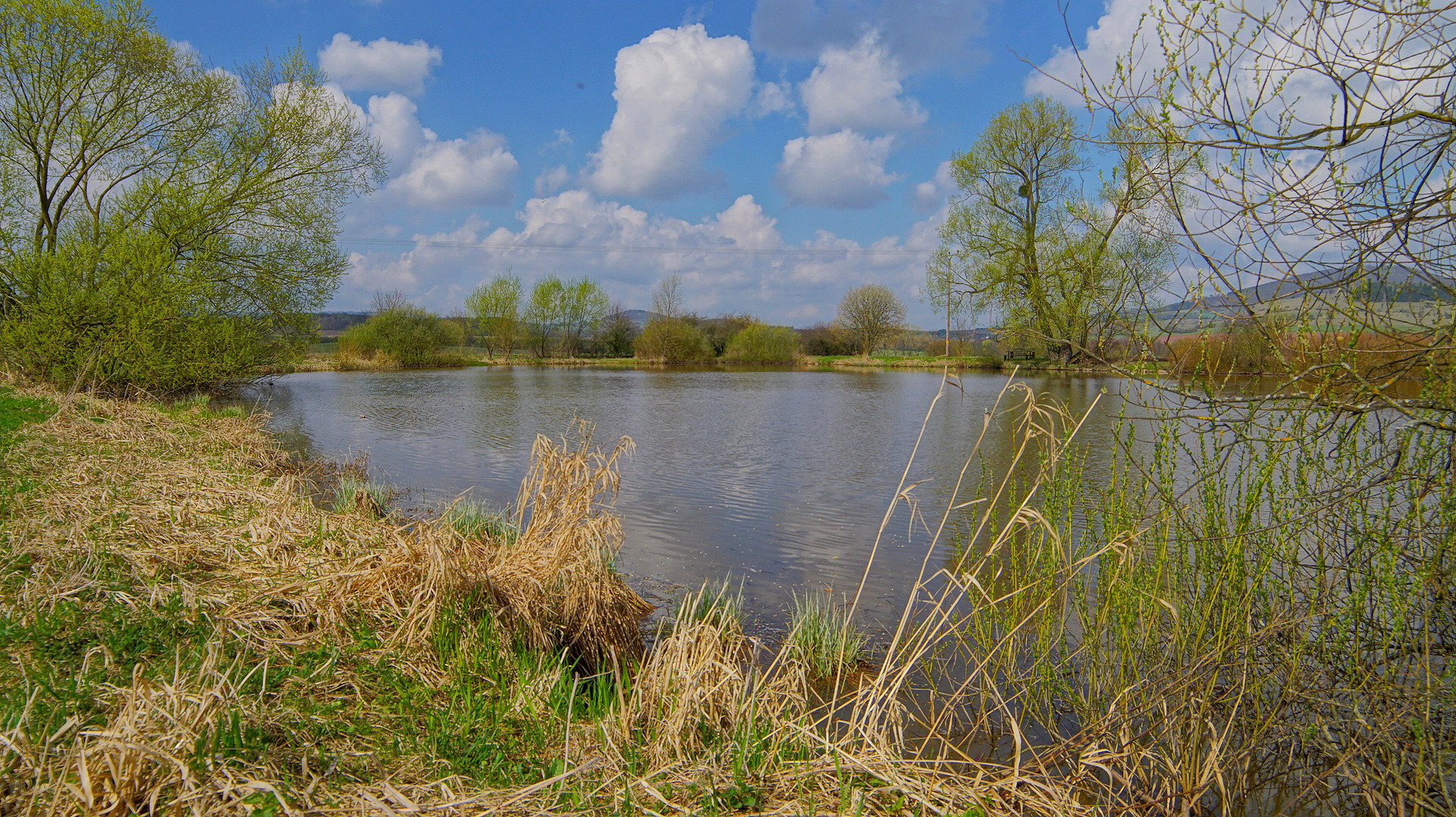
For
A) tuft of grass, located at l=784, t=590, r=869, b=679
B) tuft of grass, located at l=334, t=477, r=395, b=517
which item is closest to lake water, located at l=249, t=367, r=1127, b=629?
tuft of grass, located at l=334, t=477, r=395, b=517

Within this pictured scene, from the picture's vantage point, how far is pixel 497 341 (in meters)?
54.7

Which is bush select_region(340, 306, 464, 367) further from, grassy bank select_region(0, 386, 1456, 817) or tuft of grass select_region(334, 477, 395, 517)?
grassy bank select_region(0, 386, 1456, 817)

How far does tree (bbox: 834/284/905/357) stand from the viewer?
51.7m

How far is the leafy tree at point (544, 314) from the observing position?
2224 inches

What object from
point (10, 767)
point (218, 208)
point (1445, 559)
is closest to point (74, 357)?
point (218, 208)

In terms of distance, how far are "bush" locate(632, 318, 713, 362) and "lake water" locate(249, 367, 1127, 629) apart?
74.5 feet

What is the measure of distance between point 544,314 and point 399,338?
13260 mm

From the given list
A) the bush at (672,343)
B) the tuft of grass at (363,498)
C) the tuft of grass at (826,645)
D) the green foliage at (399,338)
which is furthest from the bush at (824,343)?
the tuft of grass at (826,645)

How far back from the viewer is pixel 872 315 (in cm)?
5178

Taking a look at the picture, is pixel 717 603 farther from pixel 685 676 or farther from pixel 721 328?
pixel 721 328

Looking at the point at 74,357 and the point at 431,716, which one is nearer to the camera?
the point at 431,716

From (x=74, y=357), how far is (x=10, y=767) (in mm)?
15415

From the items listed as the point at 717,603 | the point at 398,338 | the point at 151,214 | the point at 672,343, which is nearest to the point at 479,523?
the point at 717,603

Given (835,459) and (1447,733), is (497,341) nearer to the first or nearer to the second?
(835,459)
